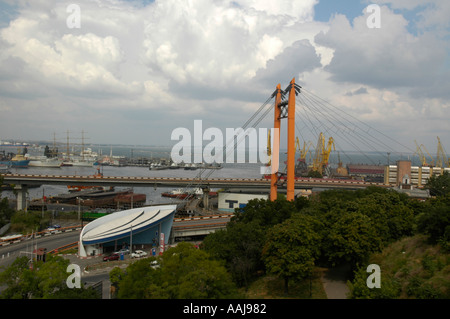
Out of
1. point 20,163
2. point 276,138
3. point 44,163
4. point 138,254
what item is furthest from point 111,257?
point 44,163

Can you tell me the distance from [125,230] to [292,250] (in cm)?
951

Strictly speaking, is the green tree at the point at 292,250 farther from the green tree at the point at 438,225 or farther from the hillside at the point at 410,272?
the green tree at the point at 438,225

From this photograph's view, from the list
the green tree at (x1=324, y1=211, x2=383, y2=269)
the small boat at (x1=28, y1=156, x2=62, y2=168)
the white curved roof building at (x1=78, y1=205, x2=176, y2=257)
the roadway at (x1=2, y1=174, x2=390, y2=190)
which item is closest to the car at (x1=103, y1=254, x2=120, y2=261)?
the white curved roof building at (x1=78, y1=205, x2=176, y2=257)

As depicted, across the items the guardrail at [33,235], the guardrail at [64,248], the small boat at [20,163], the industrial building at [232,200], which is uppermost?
the small boat at [20,163]

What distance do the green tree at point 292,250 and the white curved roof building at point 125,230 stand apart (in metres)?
8.11

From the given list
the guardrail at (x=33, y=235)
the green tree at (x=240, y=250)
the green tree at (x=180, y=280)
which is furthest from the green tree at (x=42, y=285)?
the guardrail at (x=33, y=235)

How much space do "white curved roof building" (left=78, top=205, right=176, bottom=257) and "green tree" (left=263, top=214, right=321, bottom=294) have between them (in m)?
8.11

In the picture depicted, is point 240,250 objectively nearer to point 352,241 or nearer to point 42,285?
point 352,241

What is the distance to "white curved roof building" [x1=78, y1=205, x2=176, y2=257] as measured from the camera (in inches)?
630

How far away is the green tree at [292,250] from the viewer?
10023 mm

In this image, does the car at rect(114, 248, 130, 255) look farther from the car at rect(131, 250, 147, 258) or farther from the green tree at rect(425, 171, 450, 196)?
the green tree at rect(425, 171, 450, 196)
